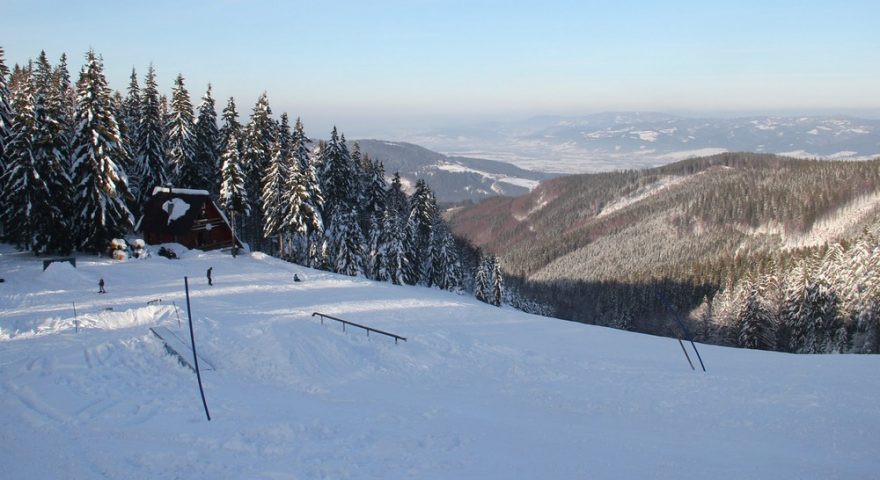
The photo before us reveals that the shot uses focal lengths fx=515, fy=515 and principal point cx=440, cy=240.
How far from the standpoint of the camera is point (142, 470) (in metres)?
10.7

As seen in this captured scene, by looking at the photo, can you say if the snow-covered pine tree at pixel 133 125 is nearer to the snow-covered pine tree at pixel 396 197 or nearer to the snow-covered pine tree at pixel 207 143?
the snow-covered pine tree at pixel 207 143

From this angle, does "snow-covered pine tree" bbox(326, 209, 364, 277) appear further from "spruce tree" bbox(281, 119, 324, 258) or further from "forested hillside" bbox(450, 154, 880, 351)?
"forested hillside" bbox(450, 154, 880, 351)

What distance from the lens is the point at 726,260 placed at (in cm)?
11325

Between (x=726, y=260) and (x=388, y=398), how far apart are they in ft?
378

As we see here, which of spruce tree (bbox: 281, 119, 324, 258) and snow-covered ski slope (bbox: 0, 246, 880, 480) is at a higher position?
spruce tree (bbox: 281, 119, 324, 258)

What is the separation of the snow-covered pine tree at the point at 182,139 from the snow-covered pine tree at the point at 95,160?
349 inches

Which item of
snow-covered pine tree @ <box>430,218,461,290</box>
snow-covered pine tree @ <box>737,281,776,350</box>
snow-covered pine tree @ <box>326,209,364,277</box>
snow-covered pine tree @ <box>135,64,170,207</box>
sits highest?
snow-covered pine tree @ <box>135,64,170,207</box>

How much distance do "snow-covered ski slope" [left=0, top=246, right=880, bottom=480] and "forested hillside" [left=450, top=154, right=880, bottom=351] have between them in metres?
34.1

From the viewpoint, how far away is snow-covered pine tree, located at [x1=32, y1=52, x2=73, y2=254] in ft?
117

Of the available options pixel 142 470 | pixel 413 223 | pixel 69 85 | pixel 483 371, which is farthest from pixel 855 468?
pixel 69 85

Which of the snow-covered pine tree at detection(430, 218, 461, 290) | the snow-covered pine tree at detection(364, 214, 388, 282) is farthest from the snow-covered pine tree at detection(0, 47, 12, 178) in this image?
the snow-covered pine tree at detection(430, 218, 461, 290)

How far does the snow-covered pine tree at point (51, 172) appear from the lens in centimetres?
3569

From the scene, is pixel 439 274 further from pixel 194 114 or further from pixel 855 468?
pixel 855 468

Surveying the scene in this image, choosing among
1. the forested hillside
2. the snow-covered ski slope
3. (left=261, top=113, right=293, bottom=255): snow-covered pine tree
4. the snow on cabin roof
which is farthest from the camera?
the forested hillside
